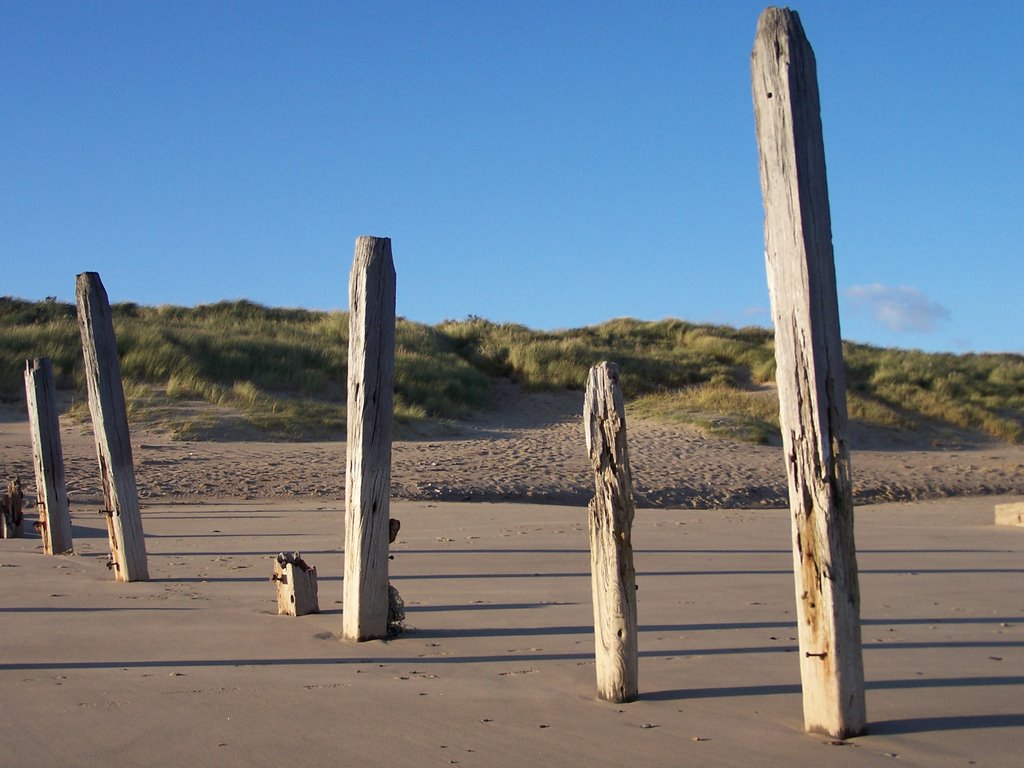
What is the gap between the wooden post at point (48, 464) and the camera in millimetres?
9836

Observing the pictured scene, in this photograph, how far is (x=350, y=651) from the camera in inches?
237

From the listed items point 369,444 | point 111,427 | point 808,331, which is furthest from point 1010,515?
point 808,331

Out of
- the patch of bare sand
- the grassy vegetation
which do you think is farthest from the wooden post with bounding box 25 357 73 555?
the grassy vegetation

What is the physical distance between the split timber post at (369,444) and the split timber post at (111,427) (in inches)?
109

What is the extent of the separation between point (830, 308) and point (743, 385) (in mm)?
25776

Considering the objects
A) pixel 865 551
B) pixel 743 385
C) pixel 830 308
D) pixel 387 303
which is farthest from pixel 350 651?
pixel 743 385

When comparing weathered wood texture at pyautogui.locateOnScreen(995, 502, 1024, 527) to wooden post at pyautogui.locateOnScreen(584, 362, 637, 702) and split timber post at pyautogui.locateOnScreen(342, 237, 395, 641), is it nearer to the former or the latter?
split timber post at pyautogui.locateOnScreen(342, 237, 395, 641)

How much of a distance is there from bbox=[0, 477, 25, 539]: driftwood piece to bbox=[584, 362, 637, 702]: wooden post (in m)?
8.34

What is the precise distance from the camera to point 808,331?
157 inches

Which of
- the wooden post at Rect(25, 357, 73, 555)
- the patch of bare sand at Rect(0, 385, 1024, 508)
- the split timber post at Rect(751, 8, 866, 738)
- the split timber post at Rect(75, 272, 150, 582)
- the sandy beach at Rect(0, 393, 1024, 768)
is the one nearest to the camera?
the split timber post at Rect(751, 8, 866, 738)

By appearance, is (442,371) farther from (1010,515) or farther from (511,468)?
(1010,515)

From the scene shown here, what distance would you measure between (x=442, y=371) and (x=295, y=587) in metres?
20.0

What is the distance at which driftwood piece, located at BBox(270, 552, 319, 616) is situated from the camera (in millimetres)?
6977

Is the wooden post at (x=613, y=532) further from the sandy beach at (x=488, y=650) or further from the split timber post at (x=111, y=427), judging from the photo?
the split timber post at (x=111, y=427)
